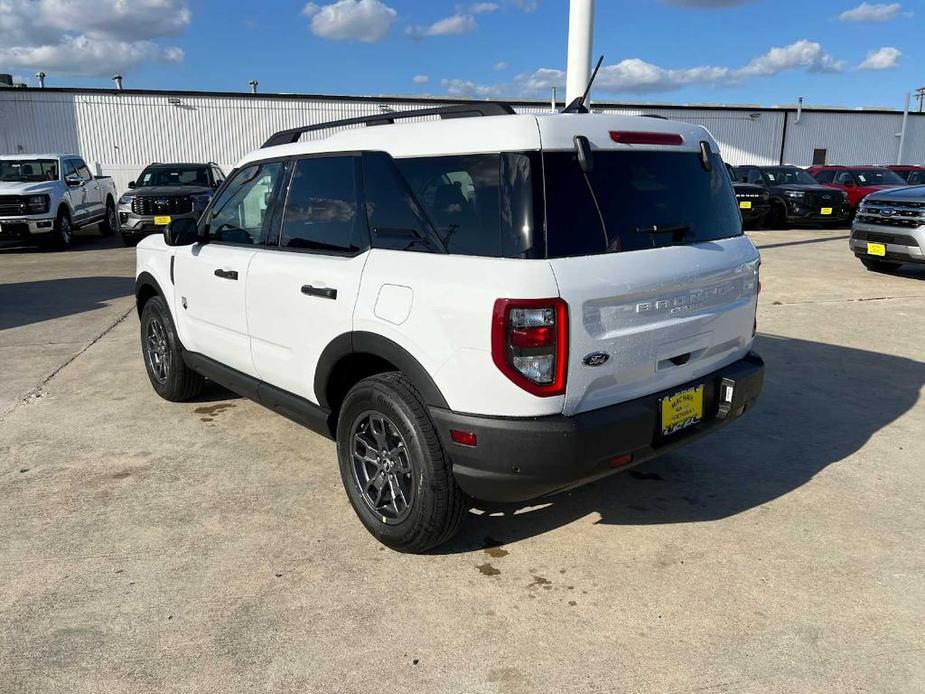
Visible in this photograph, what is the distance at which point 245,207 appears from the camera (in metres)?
4.04

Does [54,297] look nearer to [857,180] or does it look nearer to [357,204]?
[357,204]

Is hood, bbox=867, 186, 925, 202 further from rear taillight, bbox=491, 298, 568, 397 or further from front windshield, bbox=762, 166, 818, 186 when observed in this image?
rear taillight, bbox=491, 298, 568, 397

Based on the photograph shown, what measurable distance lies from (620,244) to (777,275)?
30.1ft

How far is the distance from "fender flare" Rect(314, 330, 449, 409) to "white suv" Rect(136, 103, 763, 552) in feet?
0.04

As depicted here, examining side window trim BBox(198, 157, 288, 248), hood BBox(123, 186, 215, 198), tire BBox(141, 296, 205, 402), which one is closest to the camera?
side window trim BBox(198, 157, 288, 248)

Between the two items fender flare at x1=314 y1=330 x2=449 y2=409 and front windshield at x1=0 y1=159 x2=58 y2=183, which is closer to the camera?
fender flare at x1=314 y1=330 x2=449 y2=409

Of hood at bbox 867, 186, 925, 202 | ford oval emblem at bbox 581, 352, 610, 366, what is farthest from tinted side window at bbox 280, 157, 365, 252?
hood at bbox 867, 186, 925, 202

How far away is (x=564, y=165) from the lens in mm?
2670

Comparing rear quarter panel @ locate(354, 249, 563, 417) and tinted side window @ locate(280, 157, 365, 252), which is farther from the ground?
tinted side window @ locate(280, 157, 365, 252)

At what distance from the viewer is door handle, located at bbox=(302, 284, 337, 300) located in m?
3.18

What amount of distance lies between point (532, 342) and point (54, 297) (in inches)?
349

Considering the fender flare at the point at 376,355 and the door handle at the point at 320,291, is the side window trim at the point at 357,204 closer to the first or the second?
the door handle at the point at 320,291

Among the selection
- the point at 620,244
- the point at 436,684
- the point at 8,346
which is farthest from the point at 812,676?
the point at 8,346

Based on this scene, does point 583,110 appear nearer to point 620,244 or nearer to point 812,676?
point 620,244
